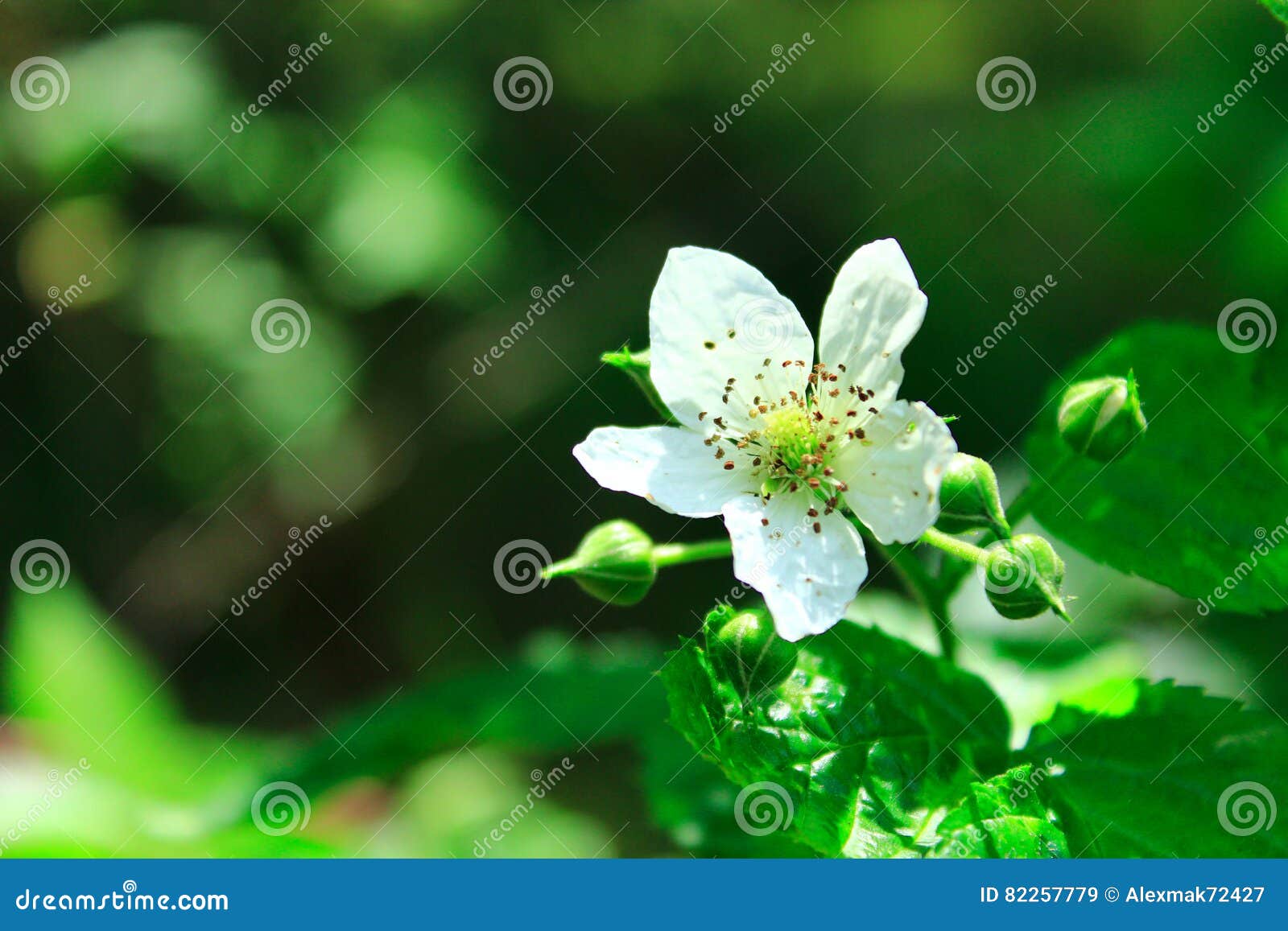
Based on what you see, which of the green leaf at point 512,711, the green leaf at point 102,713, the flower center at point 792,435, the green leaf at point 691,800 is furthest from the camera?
the green leaf at point 102,713

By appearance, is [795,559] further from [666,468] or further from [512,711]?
[512,711]

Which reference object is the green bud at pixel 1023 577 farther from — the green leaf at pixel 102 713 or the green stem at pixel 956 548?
the green leaf at pixel 102 713

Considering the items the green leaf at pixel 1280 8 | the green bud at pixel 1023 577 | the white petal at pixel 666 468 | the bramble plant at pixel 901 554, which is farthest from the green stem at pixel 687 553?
the green leaf at pixel 1280 8

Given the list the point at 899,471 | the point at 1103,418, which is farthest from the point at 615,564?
the point at 1103,418

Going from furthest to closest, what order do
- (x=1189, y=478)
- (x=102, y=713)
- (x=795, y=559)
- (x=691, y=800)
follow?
(x=102, y=713) → (x=691, y=800) → (x=1189, y=478) → (x=795, y=559)

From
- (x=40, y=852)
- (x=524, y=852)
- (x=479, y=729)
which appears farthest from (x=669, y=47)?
(x=40, y=852)

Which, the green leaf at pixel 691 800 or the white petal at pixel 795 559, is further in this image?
the green leaf at pixel 691 800
